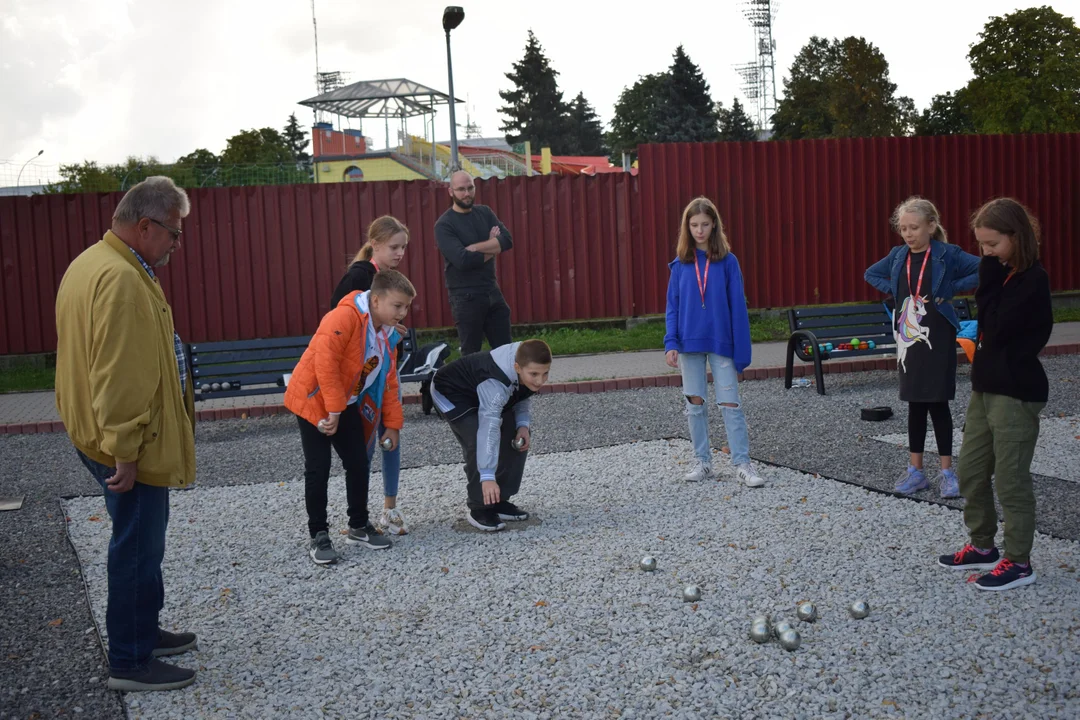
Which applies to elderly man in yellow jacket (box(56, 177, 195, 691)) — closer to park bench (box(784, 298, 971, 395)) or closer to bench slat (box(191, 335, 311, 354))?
bench slat (box(191, 335, 311, 354))

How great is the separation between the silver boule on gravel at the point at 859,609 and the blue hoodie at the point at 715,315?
8.26 feet

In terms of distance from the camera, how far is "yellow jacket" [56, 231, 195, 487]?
356 cm

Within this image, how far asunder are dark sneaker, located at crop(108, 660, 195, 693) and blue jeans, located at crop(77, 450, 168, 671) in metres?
0.03

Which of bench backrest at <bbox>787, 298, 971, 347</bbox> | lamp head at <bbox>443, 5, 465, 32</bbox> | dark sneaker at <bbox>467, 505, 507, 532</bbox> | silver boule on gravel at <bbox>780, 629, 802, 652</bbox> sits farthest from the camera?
lamp head at <bbox>443, 5, 465, 32</bbox>

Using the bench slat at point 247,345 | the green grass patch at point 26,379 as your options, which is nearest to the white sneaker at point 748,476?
the bench slat at point 247,345

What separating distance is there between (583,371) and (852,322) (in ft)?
10.4

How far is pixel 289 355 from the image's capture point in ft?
35.1

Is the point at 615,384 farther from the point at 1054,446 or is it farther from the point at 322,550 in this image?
the point at 322,550

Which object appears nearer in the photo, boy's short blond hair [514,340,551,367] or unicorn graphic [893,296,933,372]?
boy's short blond hair [514,340,551,367]

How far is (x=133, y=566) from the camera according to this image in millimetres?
3822

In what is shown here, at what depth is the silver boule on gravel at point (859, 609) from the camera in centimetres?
429

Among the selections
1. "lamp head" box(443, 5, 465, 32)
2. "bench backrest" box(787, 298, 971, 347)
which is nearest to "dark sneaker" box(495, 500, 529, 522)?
"bench backrest" box(787, 298, 971, 347)

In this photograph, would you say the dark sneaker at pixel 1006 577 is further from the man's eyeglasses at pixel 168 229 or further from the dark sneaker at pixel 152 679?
the man's eyeglasses at pixel 168 229

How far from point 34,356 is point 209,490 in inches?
380
